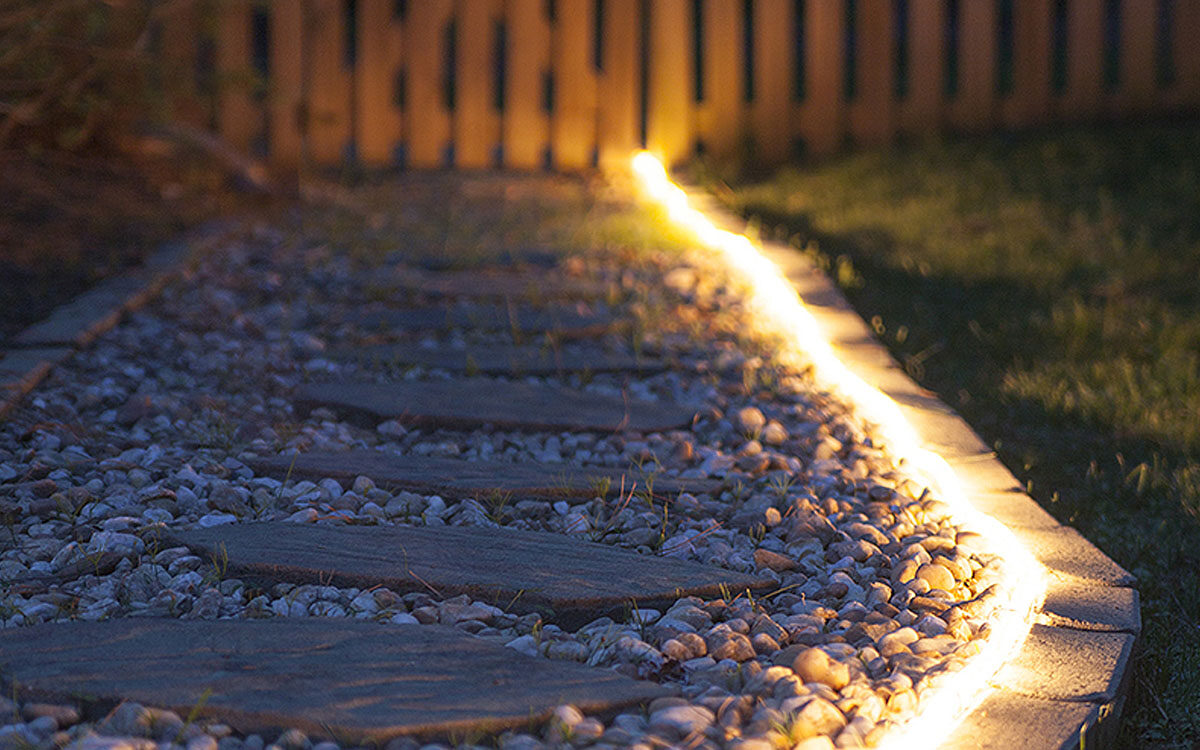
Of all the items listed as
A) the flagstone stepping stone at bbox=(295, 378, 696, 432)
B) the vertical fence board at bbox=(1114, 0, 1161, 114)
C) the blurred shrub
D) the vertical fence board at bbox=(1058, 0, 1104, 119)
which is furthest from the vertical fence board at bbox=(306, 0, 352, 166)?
the vertical fence board at bbox=(1114, 0, 1161, 114)

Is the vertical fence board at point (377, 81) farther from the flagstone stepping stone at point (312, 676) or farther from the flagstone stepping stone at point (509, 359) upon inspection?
the flagstone stepping stone at point (312, 676)

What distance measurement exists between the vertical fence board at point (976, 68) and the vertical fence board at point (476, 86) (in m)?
2.12

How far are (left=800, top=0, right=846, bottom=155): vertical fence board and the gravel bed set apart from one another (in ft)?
8.92

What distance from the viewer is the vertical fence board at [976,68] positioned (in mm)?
5133

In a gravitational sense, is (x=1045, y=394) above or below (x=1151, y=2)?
below

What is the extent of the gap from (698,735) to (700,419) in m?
1.10

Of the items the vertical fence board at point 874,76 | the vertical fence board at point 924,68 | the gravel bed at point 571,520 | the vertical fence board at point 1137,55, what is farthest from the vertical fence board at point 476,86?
the vertical fence board at point 1137,55

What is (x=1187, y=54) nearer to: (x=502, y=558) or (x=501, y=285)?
(x=501, y=285)

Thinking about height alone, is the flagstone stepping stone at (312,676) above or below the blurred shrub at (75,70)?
below

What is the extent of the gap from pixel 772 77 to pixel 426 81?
158 cm

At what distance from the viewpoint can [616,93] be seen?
202 inches

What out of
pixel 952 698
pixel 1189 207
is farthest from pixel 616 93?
pixel 952 698

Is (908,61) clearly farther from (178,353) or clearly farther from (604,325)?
(178,353)

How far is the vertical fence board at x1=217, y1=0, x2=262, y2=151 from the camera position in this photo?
4883 millimetres
